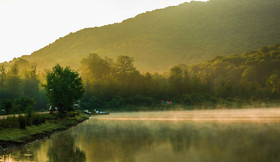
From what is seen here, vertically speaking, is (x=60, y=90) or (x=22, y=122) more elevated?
(x=60, y=90)

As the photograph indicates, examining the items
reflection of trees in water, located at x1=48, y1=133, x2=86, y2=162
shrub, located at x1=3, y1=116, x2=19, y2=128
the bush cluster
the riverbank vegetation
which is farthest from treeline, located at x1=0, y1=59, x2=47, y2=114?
reflection of trees in water, located at x1=48, y1=133, x2=86, y2=162

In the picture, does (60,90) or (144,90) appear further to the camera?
(144,90)

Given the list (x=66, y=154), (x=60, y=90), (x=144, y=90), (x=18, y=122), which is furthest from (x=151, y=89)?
(x=66, y=154)

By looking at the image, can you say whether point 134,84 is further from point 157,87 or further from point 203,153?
point 203,153

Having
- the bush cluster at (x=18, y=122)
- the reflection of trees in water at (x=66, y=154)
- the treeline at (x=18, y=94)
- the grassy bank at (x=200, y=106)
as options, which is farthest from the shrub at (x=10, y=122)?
the grassy bank at (x=200, y=106)

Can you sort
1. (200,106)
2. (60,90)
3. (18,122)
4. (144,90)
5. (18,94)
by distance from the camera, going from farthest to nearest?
(144,90)
(200,106)
(18,94)
(60,90)
(18,122)

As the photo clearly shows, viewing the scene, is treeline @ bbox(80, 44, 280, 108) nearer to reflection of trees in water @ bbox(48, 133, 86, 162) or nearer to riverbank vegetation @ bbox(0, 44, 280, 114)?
riverbank vegetation @ bbox(0, 44, 280, 114)

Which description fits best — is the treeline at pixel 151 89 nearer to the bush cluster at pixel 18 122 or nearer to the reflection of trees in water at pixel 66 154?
A: the bush cluster at pixel 18 122

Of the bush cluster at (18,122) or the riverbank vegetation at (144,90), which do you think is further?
the riverbank vegetation at (144,90)

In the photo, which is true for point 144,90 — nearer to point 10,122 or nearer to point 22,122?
point 22,122

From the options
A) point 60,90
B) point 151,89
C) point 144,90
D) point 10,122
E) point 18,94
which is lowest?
point 10,122

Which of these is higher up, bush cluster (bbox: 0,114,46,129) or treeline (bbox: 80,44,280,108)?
treeline (bbox: 80,44,280,108)

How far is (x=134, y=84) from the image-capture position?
160 metres

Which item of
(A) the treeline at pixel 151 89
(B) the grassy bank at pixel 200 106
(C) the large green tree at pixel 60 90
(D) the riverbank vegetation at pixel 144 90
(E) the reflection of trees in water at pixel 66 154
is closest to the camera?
(E) the reflection of trees in water at pixel 66 154
